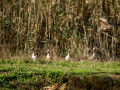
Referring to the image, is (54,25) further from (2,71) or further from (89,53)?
(2,71)

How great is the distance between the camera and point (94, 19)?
13.1 meters

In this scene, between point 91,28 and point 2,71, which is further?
point 91,28

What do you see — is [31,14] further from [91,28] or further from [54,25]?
[91,28]

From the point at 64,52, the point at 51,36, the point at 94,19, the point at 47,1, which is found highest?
the point at 47,1

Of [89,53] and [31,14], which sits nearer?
[89,53]

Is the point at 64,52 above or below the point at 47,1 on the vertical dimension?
below

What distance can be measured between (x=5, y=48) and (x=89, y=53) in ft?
14.5

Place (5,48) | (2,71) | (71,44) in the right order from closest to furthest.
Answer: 1. (2,71)
2. (5,48)
3. (71,44)

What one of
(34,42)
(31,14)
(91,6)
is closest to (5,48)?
(34,42)

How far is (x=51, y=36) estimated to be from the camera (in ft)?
44.2

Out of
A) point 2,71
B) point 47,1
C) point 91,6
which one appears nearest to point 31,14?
point 47,1

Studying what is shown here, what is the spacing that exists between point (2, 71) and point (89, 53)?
17.9 ft

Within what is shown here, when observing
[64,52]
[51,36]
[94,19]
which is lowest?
[64,52]

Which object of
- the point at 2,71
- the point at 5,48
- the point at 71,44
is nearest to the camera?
the point at 2,71
